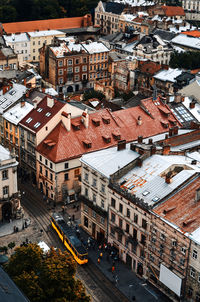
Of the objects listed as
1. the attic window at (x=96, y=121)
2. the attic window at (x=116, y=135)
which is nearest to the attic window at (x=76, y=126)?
the attic window at (x=96, y=121)

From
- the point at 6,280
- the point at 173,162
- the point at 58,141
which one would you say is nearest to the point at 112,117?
the point at 58,141

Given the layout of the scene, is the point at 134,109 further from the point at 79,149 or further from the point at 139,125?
the point at 79,149

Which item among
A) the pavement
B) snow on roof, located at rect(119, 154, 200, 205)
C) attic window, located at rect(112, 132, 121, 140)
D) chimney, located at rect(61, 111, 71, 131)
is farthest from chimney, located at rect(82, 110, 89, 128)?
snow on roof, located at rect(119, 154, 200, 205)

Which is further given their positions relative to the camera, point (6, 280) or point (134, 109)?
point (134, 109)

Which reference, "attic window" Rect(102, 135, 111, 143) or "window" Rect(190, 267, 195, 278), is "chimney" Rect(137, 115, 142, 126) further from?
"window" Rect(190, 267, 195, 278)

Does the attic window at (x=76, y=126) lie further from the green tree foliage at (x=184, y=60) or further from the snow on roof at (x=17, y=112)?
the green tree foliage at (x=184, y=60)
